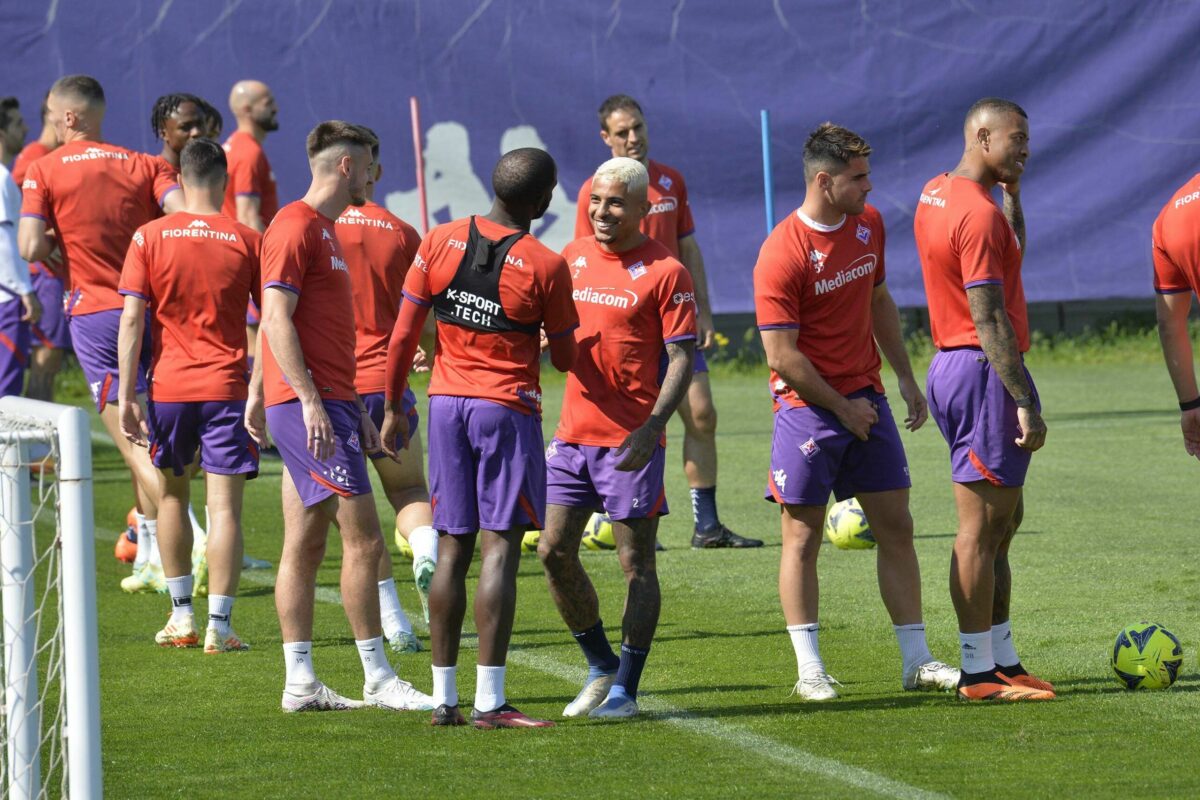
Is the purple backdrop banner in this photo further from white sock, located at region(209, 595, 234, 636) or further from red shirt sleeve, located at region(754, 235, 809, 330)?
red shirt sleeve, located at region(754, 235, 809, 330)

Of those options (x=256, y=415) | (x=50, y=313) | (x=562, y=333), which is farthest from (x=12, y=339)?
(x=562, y=333)

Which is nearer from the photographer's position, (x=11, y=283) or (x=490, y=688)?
(x=490, y=688)

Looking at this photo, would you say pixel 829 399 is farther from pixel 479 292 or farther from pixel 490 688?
pixel 490 688

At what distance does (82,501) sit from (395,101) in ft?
51.9

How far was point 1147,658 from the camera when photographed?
646cm

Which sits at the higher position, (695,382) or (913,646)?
(695,382)

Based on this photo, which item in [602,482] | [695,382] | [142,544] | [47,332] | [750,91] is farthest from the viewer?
[750,91]

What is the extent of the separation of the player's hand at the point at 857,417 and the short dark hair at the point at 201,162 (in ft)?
9.48

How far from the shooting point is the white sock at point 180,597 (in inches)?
315

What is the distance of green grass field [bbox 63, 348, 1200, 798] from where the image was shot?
17.6 ft

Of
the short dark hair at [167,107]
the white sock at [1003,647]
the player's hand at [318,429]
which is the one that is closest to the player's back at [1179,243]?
the white sock at [1003,647]

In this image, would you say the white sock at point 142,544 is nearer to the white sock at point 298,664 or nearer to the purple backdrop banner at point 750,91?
the white sock at point 298,664

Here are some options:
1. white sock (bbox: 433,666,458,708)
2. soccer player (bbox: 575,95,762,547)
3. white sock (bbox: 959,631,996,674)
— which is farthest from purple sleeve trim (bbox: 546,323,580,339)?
soccer player (bbox: 575,95,762,547)

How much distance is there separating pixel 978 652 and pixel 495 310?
6.82ft
